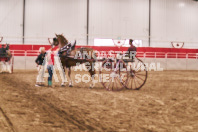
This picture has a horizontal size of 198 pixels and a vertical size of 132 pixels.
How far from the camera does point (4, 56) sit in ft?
48.9

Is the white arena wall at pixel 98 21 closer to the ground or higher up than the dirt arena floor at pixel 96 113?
higher up

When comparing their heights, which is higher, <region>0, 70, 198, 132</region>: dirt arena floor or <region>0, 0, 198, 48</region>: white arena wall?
<region>0, 0, 198, 48</region>: white arena wall

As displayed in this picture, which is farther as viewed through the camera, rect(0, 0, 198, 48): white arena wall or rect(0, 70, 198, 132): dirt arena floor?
rect(0, 0, 198, 48): white arena wall

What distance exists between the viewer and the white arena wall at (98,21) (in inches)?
852

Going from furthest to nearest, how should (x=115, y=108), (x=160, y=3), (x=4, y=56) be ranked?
(x=160, y=3), (x=4, y=56), (x=115, y=108)

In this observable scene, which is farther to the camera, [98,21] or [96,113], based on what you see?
[98,21]

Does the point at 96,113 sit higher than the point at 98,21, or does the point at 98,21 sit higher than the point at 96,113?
the point at 98,21

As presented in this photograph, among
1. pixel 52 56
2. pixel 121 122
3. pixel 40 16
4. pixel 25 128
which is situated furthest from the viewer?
pixel 40 16

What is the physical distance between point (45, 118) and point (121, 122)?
125 cm

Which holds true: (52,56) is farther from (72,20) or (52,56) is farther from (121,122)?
(72,20)

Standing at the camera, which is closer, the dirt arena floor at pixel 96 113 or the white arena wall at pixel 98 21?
the dirt arena floor at pixel 96 113

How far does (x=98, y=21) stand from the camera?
22781 mm

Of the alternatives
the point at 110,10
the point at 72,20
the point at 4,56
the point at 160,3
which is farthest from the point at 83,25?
the point at 4,56

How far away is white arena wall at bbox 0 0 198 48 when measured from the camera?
21641 mm
